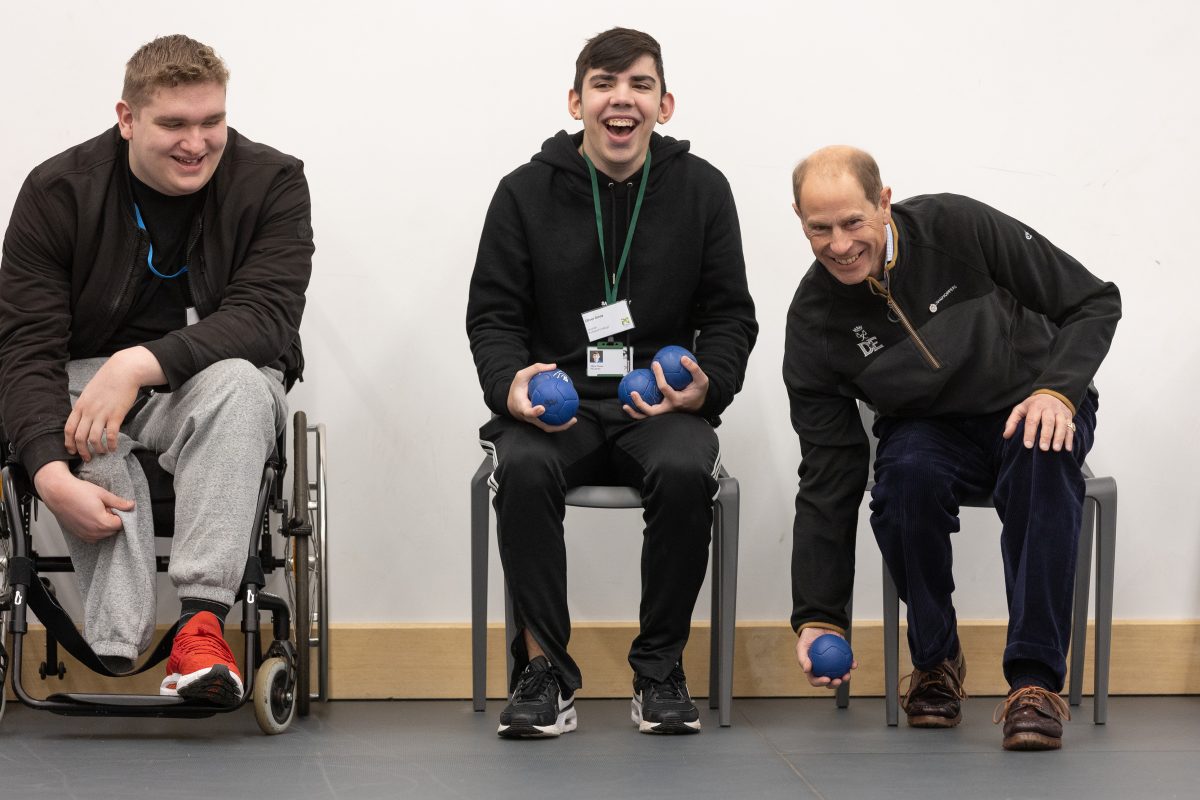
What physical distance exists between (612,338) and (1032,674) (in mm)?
1065

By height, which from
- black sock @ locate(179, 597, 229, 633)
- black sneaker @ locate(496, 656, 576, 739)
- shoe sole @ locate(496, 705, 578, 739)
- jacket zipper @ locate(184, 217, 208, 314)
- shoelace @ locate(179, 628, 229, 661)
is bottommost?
shoe sole @ locate(496, 705, 578, 739)

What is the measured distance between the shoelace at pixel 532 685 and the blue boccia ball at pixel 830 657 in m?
0.49

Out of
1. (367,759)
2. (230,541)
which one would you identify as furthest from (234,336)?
(367,759)

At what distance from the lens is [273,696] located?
2.52 meters

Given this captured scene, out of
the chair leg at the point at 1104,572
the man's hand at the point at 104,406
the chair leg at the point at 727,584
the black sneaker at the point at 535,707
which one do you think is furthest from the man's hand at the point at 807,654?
the man's hand at the point at 104,406

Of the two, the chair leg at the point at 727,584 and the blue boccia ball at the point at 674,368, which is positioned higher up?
the blue boccia ball at the point at 674,368

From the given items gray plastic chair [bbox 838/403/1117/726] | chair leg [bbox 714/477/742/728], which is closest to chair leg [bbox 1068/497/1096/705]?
gray plastic chair [bbox 838/403/1117/726]

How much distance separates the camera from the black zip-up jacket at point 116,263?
2553mm

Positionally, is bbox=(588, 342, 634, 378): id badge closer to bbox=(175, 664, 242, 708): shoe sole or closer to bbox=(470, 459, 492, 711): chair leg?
bbox=(470, 459, 492, 711): chair leg

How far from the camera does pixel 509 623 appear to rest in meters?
2.77

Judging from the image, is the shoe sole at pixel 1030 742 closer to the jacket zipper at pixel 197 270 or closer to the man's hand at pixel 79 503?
the man's hand at pixel 79 503

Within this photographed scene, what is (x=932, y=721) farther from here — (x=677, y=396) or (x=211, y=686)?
(x=211, y=686)

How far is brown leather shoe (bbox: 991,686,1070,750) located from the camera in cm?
238

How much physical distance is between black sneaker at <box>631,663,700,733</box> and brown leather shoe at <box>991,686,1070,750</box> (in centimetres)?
58
